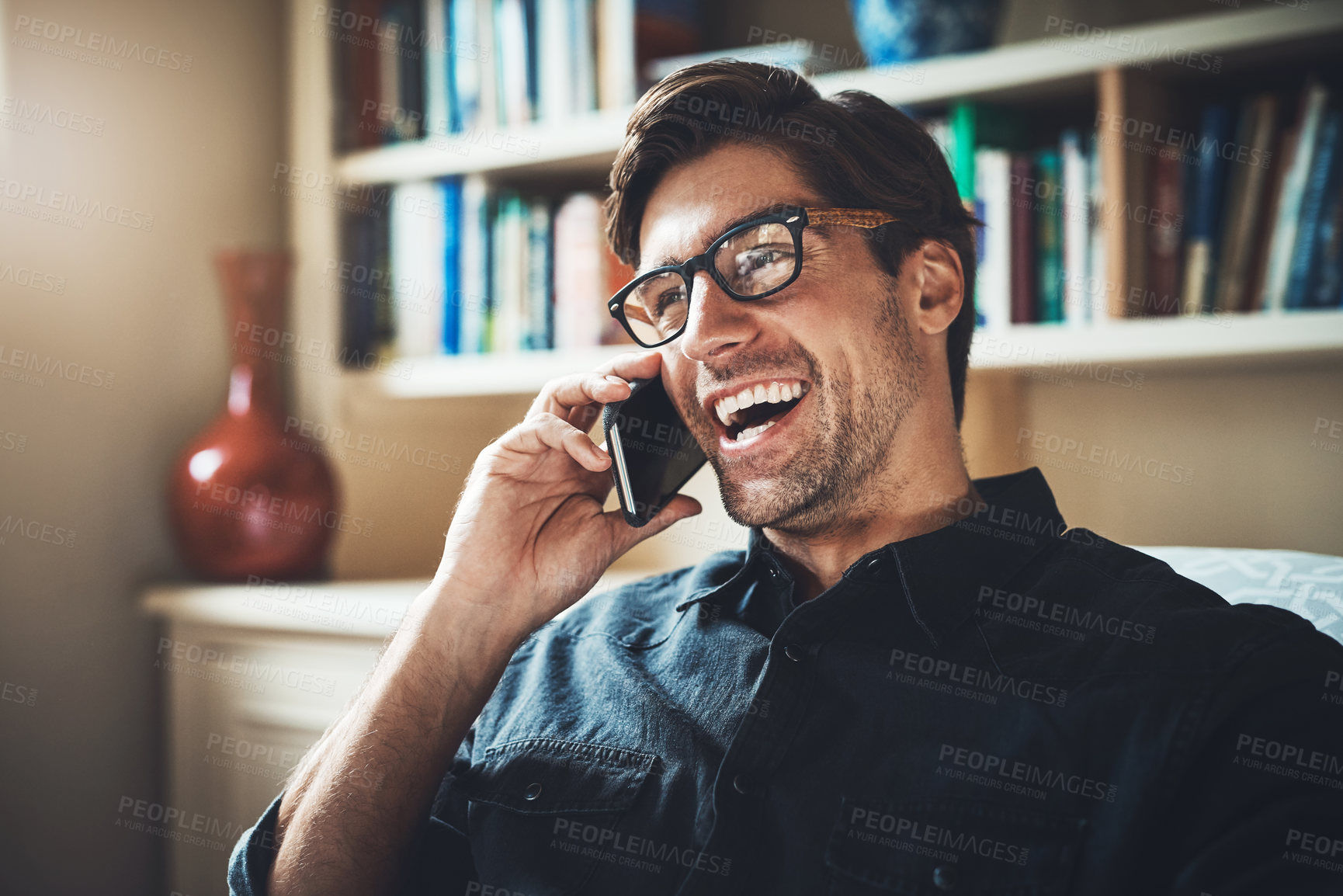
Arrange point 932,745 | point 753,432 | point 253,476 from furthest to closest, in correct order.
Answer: point 253,476
point 753,432
point 932,745

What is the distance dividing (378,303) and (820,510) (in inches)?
47.5

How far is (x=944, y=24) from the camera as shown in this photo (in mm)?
1413

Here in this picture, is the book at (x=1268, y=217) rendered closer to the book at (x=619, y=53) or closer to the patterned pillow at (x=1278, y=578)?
the patterned pillow at (x=1278, y=578)

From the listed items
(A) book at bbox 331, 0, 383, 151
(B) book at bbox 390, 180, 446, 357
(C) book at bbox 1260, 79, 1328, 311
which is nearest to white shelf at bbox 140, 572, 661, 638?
(B) book at bbox 390, 180, 446, 357

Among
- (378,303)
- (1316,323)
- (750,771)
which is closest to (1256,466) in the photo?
(1316,323)

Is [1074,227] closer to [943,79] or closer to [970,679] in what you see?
[943,79]

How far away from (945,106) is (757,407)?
68 cm

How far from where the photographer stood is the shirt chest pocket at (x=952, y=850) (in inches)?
29.5

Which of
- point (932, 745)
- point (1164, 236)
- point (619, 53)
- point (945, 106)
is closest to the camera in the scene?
point (932, 745)

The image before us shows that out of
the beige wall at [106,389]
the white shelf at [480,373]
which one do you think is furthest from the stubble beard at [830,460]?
the beige wall at [106,389]

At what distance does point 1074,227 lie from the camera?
1.36 meters

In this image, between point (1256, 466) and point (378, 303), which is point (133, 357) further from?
point (1256, 466)

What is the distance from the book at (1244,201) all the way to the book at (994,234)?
0.27 meters

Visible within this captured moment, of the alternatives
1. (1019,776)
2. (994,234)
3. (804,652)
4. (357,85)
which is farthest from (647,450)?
(357,85)
